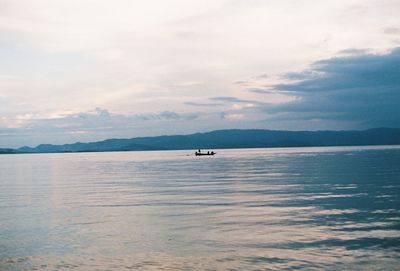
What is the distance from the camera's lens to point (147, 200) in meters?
51.7

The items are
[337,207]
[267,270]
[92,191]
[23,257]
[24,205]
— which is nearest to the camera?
[267,270]

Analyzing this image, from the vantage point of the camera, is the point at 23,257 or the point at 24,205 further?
the point at 24,205

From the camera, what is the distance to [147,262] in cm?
2459

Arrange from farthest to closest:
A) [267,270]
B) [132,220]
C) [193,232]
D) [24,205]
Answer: [24,205], [132,220], [193,232], [267,270]

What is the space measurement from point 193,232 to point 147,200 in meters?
20.2

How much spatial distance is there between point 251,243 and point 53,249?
1195cm

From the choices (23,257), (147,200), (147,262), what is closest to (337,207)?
(147,200)

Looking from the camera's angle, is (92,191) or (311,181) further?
(311,181)

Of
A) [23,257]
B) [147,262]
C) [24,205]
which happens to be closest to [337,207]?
[147,262]

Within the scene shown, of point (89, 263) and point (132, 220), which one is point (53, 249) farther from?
point (132, 220)

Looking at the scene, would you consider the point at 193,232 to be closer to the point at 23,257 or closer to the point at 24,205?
the point at 23,257

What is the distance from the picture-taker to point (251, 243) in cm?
2836

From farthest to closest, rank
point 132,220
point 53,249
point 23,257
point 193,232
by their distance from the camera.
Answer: point 132,220, point 193,232, point 53,249, point 23,257

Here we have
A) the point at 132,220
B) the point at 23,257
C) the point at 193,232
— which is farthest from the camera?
the point at 132,220
